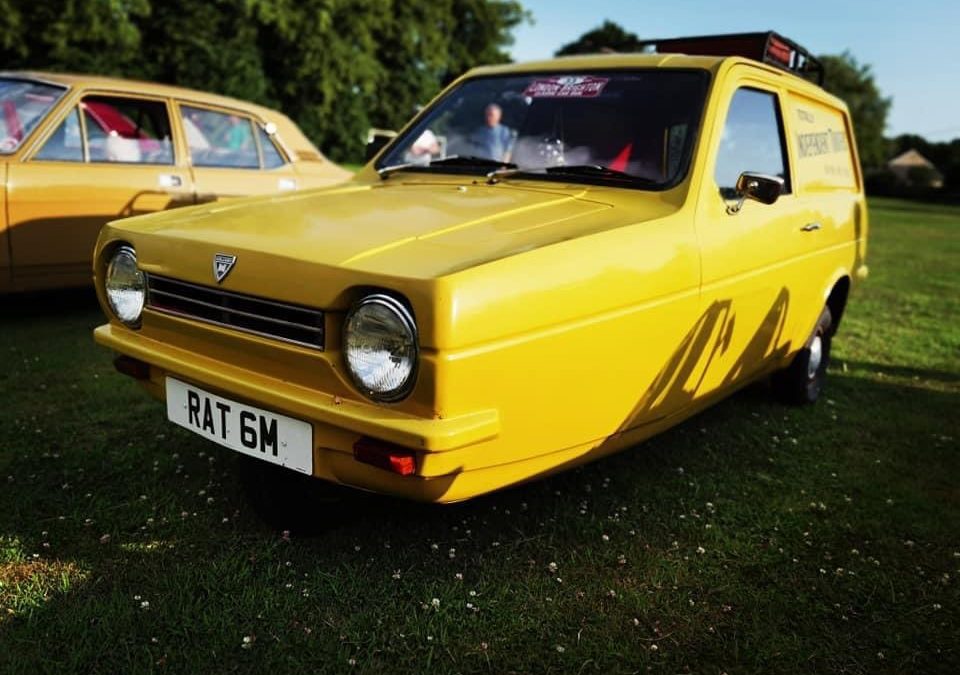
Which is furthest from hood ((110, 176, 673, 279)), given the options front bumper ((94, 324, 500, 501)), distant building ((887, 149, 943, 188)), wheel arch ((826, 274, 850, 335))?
distant building ((887, 149, 943, 188))

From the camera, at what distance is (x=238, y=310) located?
8.04 ft

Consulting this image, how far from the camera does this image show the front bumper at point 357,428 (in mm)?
2086

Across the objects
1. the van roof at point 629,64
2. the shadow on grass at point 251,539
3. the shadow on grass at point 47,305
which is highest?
the van roof at point 629,64

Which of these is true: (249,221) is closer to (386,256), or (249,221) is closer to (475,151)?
(386,256)

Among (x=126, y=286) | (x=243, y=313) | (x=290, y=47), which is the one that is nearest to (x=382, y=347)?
(x=243, y=313)

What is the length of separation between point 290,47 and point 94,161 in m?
30.8

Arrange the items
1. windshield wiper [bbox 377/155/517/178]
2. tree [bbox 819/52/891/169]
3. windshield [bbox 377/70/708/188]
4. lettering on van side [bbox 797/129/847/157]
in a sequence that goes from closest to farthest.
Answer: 1. windshield [bbox 377/70/708/188]
2. windshield wiper [bbox 377/155/517/178]
3. lettering on van side [bbox 797/129/847/157]
4. tree [bbox 819/52/891/169]

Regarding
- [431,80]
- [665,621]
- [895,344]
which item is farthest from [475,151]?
[431,80]

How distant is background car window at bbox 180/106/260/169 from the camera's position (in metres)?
6.64

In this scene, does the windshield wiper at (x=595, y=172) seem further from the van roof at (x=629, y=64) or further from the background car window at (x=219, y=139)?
the background car window at (x=219, y=139)

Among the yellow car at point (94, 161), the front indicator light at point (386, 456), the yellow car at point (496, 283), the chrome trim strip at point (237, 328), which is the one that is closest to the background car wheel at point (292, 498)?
the yellow car at point (496, 283)

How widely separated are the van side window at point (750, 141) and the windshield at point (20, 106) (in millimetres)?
4748

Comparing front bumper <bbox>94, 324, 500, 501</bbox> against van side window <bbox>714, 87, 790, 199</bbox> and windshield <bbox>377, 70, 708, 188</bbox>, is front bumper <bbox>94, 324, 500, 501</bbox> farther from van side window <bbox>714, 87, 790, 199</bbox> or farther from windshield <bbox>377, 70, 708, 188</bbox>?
van side window <bbox>714, 87, 790, 199</bbox>

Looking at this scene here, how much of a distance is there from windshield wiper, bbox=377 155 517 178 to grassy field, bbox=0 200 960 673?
1.37 metres
